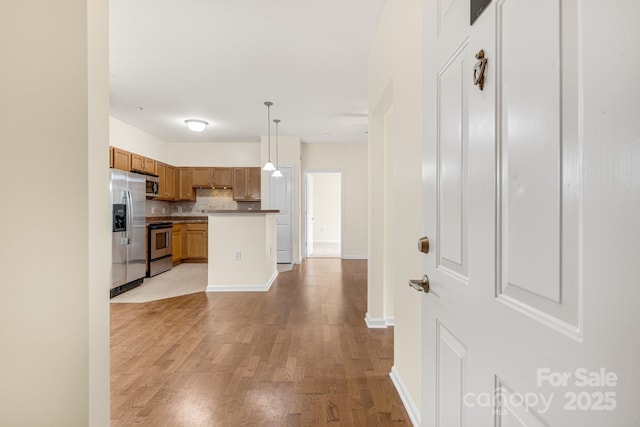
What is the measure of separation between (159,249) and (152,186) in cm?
129

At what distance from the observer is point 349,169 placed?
688 cm

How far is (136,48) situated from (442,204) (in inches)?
130

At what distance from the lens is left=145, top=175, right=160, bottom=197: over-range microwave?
552cm

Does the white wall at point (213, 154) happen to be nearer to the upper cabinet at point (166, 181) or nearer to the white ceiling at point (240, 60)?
the upper cabinet at point (166, 181)

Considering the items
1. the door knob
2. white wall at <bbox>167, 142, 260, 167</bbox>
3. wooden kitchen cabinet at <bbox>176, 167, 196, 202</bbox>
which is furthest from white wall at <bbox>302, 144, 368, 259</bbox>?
the door knob

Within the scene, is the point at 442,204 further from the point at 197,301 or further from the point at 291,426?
the point at 197,301

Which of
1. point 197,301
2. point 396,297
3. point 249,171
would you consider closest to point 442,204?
point 396,297

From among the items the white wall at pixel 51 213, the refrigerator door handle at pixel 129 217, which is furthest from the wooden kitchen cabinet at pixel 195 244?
the white wall at pixel 51 213

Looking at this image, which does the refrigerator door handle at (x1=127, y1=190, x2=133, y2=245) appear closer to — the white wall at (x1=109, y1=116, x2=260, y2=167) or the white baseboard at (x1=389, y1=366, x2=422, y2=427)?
the white wall at (x1=109, y1=116, x2=260, y2=167)

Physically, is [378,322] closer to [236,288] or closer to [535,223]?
[236,288]

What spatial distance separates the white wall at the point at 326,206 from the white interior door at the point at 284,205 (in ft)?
12.4

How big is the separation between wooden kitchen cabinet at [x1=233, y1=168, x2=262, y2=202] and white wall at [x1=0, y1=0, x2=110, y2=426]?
567 cm

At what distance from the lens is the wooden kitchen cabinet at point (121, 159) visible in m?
4.61

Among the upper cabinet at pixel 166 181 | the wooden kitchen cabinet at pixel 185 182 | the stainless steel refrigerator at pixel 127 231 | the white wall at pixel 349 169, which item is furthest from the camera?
the white wall at pixel 349 169
